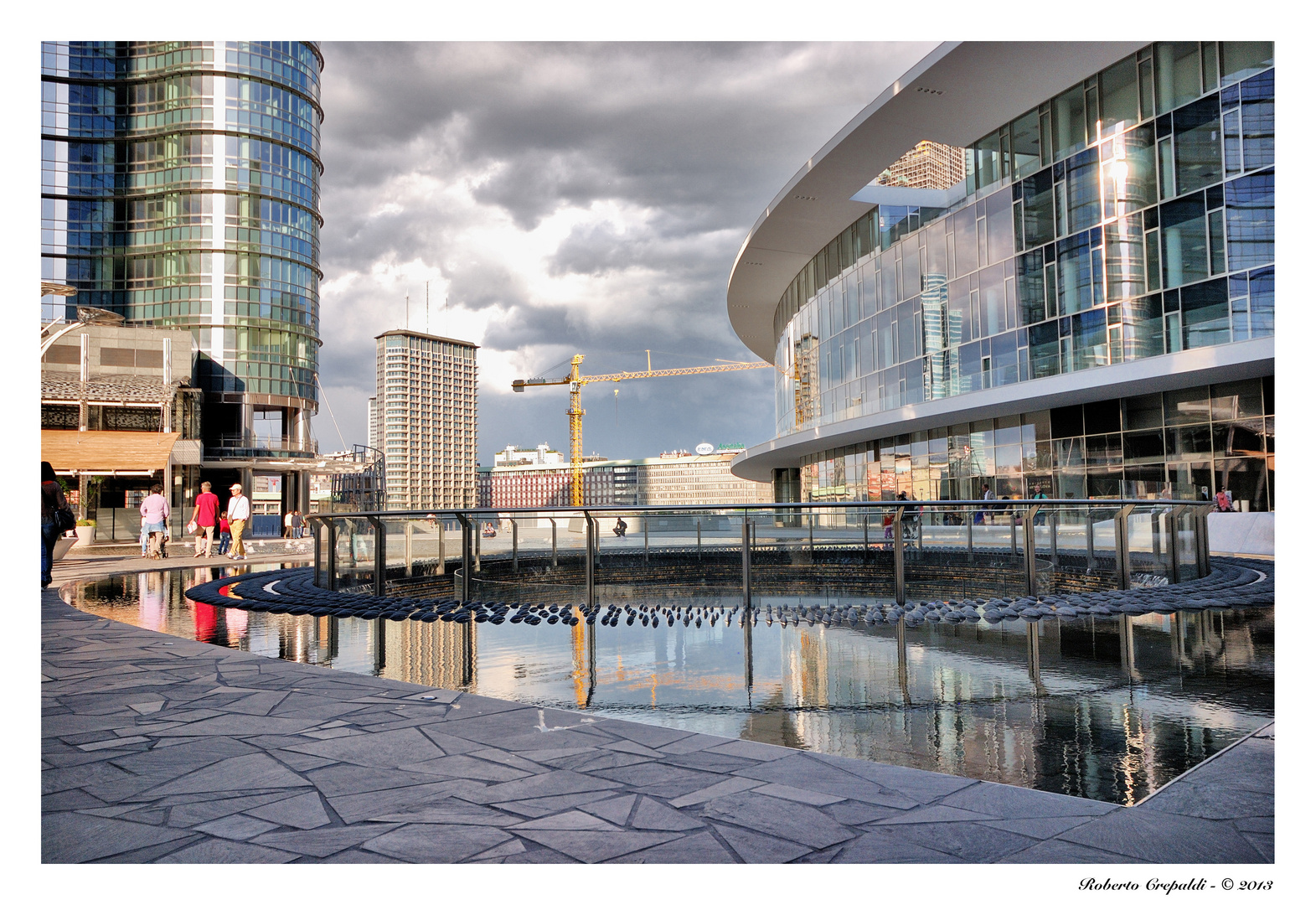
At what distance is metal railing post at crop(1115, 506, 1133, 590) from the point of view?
31.1 feet

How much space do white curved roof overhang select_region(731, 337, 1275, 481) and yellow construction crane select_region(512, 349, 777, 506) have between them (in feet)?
303

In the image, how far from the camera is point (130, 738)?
426cm

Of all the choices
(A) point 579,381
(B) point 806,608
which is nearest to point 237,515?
(B) point 806,608

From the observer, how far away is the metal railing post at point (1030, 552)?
879cm

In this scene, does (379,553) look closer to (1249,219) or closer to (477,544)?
(477,544)

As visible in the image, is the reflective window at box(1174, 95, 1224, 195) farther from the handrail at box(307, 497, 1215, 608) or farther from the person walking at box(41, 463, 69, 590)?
the person walking at box(41, 463, 69, 590)

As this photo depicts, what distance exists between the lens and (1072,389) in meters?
25.9

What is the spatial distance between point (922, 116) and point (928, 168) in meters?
8.29

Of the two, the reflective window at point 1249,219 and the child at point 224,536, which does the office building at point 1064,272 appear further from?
the child at point 224,536

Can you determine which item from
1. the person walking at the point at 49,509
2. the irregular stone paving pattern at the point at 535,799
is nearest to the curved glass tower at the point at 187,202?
the person walking at the point at 49,509

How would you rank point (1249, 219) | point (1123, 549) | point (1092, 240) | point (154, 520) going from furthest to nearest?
point (1092, 240) → point (1249, 219) → point (154, 520) → point (1123, 549)

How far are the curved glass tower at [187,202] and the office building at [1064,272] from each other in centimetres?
4615

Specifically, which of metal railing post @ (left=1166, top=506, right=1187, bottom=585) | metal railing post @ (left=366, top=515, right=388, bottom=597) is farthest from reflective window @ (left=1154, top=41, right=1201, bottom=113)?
metal railing post @ (left=366, top=515, right=388, bottom=597)
